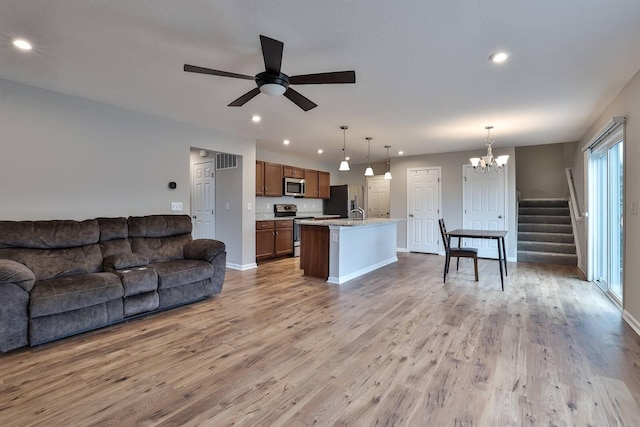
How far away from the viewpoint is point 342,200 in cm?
851

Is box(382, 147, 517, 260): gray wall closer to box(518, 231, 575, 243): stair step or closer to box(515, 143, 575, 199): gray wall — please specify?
box(518, 231, 575, 243): stair step

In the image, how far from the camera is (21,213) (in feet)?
10.7

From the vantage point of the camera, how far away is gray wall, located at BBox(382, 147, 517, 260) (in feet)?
21.6

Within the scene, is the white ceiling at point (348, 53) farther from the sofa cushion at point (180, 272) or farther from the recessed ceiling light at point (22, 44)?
the sofa cushion at point (180, 272)

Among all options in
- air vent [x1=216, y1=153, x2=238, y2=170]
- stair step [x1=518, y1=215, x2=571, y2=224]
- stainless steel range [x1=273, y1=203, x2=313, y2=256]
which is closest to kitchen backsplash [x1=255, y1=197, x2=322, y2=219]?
stainless steel range [x1=273, y1=203, x2=313, y2=256]

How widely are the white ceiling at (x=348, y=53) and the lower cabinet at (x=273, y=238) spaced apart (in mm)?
2535

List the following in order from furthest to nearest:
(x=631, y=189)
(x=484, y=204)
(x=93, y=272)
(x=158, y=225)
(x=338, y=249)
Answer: (x=484, y=204) → (x=338, y=249) → (x=158, y=225) → (x=93, y=272) → (x=631, y=189)

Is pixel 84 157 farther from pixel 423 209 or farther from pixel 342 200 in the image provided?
pixel 423 209

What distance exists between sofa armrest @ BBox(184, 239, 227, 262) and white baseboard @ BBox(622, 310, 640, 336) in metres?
4.25

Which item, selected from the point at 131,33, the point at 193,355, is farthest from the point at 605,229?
the point at 131,33

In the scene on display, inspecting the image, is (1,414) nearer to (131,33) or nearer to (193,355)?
(193,355)

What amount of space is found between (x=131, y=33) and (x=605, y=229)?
19.5ft

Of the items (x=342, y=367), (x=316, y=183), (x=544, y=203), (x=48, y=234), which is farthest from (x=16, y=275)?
(x=544, y=203)

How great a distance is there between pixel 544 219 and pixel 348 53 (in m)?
6.92
